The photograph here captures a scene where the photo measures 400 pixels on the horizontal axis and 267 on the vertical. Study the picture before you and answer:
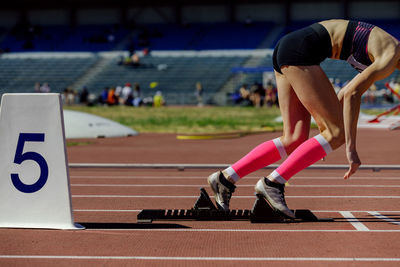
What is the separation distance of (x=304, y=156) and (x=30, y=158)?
2.02 m

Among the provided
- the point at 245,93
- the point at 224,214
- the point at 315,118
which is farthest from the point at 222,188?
the point at 245,93

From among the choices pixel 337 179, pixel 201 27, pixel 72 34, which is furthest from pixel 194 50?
pixel 337 179

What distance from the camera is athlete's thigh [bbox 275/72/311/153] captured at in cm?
545

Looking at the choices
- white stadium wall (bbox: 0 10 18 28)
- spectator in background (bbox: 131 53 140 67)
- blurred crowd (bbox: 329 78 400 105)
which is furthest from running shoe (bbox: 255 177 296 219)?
white stadium wall (bbox: 0 10 18 28)

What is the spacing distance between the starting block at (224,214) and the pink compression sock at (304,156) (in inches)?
10.3

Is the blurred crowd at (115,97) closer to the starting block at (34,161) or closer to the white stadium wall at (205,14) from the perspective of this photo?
the white stadium wall at (205,14)

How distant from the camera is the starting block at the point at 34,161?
4.75 metres

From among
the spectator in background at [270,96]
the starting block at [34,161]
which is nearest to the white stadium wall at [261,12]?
the spectator in background at [270,96]

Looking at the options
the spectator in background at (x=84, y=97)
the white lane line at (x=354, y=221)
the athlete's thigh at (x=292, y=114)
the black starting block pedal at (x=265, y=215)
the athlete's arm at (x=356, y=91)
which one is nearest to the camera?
the athlete's arm at (x=356, y=91)

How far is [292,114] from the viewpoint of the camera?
545 cm

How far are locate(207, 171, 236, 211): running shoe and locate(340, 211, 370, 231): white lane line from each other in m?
0.96

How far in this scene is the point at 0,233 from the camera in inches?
190

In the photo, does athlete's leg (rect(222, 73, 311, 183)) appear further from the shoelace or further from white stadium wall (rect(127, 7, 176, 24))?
white stadium wall (rect(127, 7, 176, 24))

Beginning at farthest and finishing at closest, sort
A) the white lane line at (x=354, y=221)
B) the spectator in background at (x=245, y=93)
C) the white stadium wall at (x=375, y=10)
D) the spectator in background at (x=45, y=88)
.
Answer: the white stadium wall at (x=375, y=10) → the spectator in background at (x=45, y=88) → the spectator in background at (x=245, y=93) → the white lane line at (x=354, y=221)
